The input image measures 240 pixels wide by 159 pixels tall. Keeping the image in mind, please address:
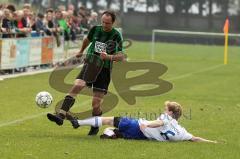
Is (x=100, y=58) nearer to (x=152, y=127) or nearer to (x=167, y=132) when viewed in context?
(x=152, y=127)

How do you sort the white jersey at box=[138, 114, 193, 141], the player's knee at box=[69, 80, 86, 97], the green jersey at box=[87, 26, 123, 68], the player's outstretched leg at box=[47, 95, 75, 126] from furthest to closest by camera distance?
the green jersey at box=[87, 26, 123, 68] < the player's knee at box=[69, 80, 86, 97] < the player's outstretched leg at box=[47, 95, 75, 126] < the white jersey at box=[138, 114, 193, 141]

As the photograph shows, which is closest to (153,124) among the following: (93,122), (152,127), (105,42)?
(152,127)

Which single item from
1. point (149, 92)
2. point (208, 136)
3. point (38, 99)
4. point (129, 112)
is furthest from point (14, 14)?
point (208, 136)

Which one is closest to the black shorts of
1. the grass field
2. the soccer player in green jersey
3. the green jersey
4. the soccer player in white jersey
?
the soccer player in green jersey

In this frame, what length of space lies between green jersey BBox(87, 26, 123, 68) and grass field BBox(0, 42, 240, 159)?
1.36 m

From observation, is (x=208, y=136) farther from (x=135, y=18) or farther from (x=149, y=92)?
(x=135, y=18)

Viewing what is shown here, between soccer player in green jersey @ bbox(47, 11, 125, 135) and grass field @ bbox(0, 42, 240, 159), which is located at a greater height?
soccer player in green jersey @ bbox(47, 11, 125, 135)

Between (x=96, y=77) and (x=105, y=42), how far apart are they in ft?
1.91

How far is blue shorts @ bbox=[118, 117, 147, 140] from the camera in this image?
11414mm

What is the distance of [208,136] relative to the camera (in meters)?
12.2

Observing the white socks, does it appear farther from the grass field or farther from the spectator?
the spectator

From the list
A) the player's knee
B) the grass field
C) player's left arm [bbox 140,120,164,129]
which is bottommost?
the grass field

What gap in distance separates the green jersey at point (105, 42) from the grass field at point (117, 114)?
4.46ft

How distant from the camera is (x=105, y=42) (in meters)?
12.0
